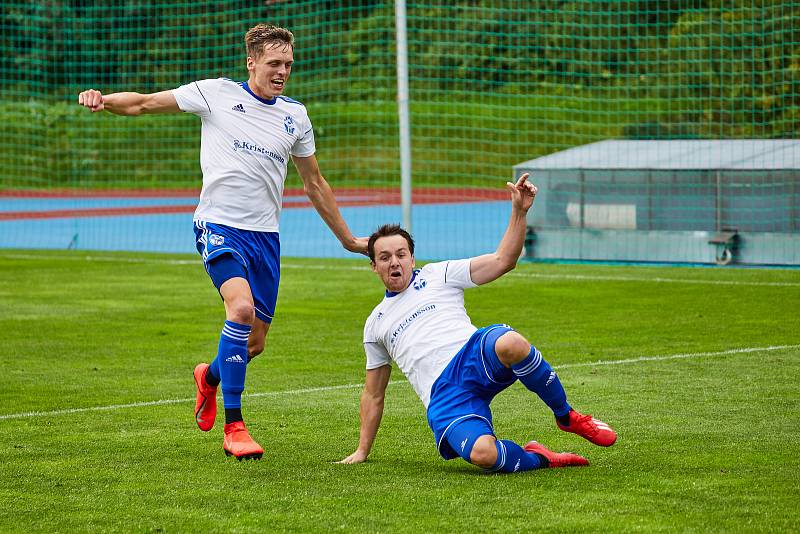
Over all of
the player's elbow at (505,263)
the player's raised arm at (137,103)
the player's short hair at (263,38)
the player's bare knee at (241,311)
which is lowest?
the player's bare knee at (241,311)

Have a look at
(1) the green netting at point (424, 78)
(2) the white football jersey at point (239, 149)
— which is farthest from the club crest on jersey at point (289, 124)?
(1) the green netting at point (424, 78)

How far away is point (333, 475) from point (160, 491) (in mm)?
722

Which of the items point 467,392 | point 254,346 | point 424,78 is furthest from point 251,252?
point 424,78

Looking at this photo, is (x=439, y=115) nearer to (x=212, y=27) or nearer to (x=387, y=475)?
(x=212, y=27)

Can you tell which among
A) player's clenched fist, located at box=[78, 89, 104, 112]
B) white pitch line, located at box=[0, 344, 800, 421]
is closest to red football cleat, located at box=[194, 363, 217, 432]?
white pitch line, located at box=[0, 344, 800, 421]

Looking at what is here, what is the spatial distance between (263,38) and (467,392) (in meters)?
2.03

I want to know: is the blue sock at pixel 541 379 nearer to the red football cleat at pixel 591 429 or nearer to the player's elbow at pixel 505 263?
the red football cleat at pixel 591 429

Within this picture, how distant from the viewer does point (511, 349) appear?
5.43 metres

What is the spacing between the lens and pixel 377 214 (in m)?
23.8

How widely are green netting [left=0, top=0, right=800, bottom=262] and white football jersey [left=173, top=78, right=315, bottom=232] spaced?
13.1 meters

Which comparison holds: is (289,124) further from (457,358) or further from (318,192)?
(457,358)

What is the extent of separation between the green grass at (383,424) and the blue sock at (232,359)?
319 millimetres

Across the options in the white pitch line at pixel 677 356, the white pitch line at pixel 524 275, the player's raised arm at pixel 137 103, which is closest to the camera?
the player's raised arm at pixel 137 103

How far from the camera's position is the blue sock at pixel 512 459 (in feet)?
17.9
